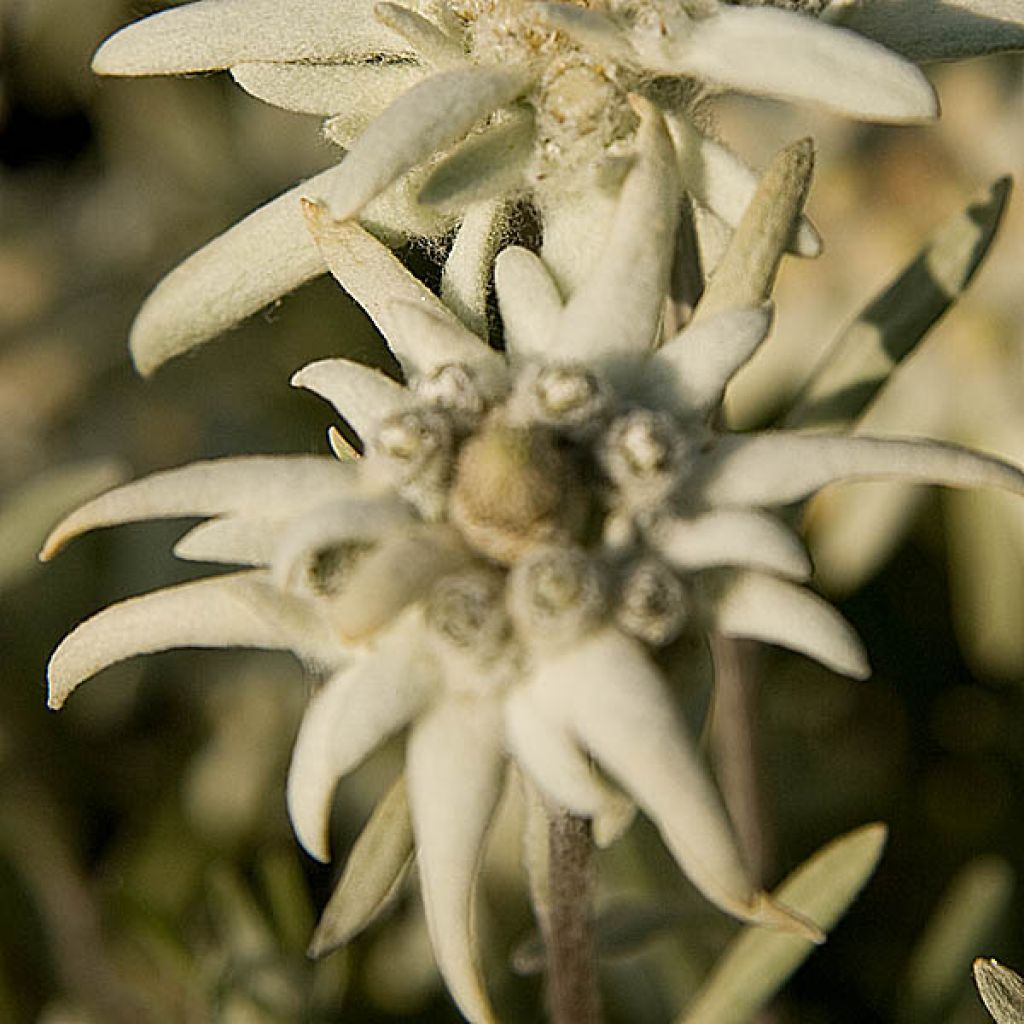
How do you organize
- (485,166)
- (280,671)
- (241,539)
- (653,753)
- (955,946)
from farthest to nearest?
(280,671), (955,946), (485,166), (241,539), (653,753)

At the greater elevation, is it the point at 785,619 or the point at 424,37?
the point at 424,37

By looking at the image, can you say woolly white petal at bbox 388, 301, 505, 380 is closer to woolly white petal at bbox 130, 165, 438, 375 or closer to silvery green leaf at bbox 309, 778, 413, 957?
woolly white petal at bbox 130, 165, 438, 375

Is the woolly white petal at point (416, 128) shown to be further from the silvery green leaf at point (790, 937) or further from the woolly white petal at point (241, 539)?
the silvery green leaf at point (790, 937)

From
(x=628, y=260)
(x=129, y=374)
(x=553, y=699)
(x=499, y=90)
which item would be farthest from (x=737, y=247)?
(x=129, y=374)

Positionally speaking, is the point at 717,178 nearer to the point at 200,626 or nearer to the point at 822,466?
the point at 822,466

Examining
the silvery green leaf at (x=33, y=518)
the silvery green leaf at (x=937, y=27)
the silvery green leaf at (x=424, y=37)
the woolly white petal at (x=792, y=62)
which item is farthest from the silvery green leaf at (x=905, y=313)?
the silvery green leaf at (x=33, y=518)

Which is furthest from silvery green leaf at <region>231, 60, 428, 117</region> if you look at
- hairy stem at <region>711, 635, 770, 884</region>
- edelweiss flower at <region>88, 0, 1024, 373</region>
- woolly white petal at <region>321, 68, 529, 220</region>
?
hairy stem at <region>711, 635, 770, 884</region>

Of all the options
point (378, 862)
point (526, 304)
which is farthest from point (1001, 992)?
point (526, 304)
